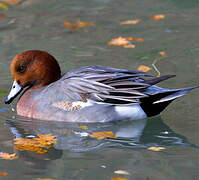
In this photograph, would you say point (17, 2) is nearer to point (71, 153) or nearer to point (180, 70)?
point (180, 70)

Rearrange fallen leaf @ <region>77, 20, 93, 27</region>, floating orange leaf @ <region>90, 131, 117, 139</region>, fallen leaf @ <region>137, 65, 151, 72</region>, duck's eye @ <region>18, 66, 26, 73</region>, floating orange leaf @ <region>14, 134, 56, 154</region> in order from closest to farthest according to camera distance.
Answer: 1. floating orange leaf @ <region>14, 134, 56, 154</region>
2. floating orange leaf @ <region>90, 131, 117, 139</region>
3. duck's eye @ <region>18, 66, 26, 73</region>
4. fallen leaf @ <region>137, 65, 151, 72</region>
5. fallen leaf @ <region>77, 20, 93, 27</region>

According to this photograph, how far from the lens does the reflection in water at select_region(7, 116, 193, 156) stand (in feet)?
18.7

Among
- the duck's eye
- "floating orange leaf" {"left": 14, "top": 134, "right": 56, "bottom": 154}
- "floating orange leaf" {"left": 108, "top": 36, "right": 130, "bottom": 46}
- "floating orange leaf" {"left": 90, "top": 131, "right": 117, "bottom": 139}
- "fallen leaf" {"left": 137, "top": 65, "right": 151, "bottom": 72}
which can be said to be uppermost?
the duck's eye

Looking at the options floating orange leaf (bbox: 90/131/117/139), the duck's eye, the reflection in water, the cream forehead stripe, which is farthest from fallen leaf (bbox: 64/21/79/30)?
floating orange leaf (bbox: 90/131/117/139)

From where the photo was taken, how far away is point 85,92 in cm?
636

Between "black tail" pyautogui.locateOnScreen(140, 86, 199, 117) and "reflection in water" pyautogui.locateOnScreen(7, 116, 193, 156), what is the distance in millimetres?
147

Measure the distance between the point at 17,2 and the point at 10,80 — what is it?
13.6 ft

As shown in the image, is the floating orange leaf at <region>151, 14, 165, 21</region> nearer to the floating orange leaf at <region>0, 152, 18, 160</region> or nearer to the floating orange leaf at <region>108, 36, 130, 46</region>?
the floating orange leaf at <region>108, 36, 130, 46</region>

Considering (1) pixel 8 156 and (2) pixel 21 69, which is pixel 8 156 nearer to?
(1) pixel 8 156

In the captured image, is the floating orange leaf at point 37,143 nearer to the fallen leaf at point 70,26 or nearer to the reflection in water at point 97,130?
the reflection in water at point 97,130

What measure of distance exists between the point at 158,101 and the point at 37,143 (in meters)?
1.58

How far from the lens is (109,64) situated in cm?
822

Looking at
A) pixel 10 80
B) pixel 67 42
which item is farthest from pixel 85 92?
pixel 67 42

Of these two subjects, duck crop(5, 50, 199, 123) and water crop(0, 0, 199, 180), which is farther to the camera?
duck crop(5, 50, 199, 123)
